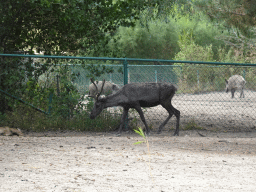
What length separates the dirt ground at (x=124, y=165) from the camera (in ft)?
11.3

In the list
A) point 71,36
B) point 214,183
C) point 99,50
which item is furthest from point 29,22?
point 214,183

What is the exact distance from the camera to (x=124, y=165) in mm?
4352

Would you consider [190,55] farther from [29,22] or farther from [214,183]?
[214,183]

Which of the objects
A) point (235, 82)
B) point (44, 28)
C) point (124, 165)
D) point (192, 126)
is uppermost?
point (44, 28)

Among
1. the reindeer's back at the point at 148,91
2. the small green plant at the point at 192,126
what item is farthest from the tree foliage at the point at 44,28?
the small green plant at the point at 192,126

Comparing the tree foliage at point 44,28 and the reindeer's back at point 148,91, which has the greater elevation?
the tree foliage at point 44,28

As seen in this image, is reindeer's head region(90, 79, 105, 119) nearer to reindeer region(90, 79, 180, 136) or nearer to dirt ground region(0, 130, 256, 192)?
reindeer region(90, 79, 180, 136)

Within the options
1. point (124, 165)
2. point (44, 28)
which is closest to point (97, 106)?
point (44, 28)

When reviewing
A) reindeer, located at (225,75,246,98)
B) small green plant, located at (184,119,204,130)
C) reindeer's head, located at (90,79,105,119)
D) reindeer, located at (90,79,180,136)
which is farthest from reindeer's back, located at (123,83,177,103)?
reindeer, located at (225,75,246,98)

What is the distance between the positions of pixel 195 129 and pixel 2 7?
5.12 m

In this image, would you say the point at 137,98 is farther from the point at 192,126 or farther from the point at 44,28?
the point at 44,28

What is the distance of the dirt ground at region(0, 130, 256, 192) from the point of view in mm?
3451

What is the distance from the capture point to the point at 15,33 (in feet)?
Answer: 26.9

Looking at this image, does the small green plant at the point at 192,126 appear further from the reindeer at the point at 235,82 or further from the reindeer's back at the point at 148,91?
the reindeer at the point at 235,82
